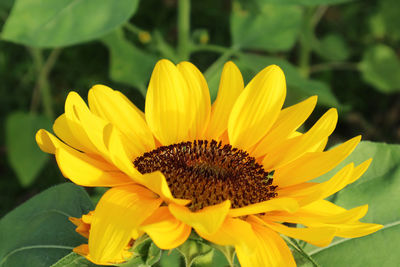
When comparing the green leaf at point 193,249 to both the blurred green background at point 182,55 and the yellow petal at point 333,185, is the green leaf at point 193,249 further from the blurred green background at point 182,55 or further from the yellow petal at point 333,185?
the blurred green background at point 182,55

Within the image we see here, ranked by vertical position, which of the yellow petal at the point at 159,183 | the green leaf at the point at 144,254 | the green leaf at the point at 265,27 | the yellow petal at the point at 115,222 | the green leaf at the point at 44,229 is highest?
the green leaf at the point at 265,27

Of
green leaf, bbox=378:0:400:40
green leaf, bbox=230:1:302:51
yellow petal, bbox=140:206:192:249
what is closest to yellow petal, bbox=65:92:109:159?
yellow petal, bbox=140:206:192:249

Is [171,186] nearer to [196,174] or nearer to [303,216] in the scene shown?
[196,174]

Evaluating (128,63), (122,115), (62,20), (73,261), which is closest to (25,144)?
(128,63)

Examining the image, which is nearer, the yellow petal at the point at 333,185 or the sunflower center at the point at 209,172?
the yellow petal at the point at 333,185

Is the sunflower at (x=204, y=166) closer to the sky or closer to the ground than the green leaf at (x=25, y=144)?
closer to the sky

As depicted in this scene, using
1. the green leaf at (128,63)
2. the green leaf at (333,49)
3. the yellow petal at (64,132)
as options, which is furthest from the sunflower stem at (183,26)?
the yellow petal at (64,132)
